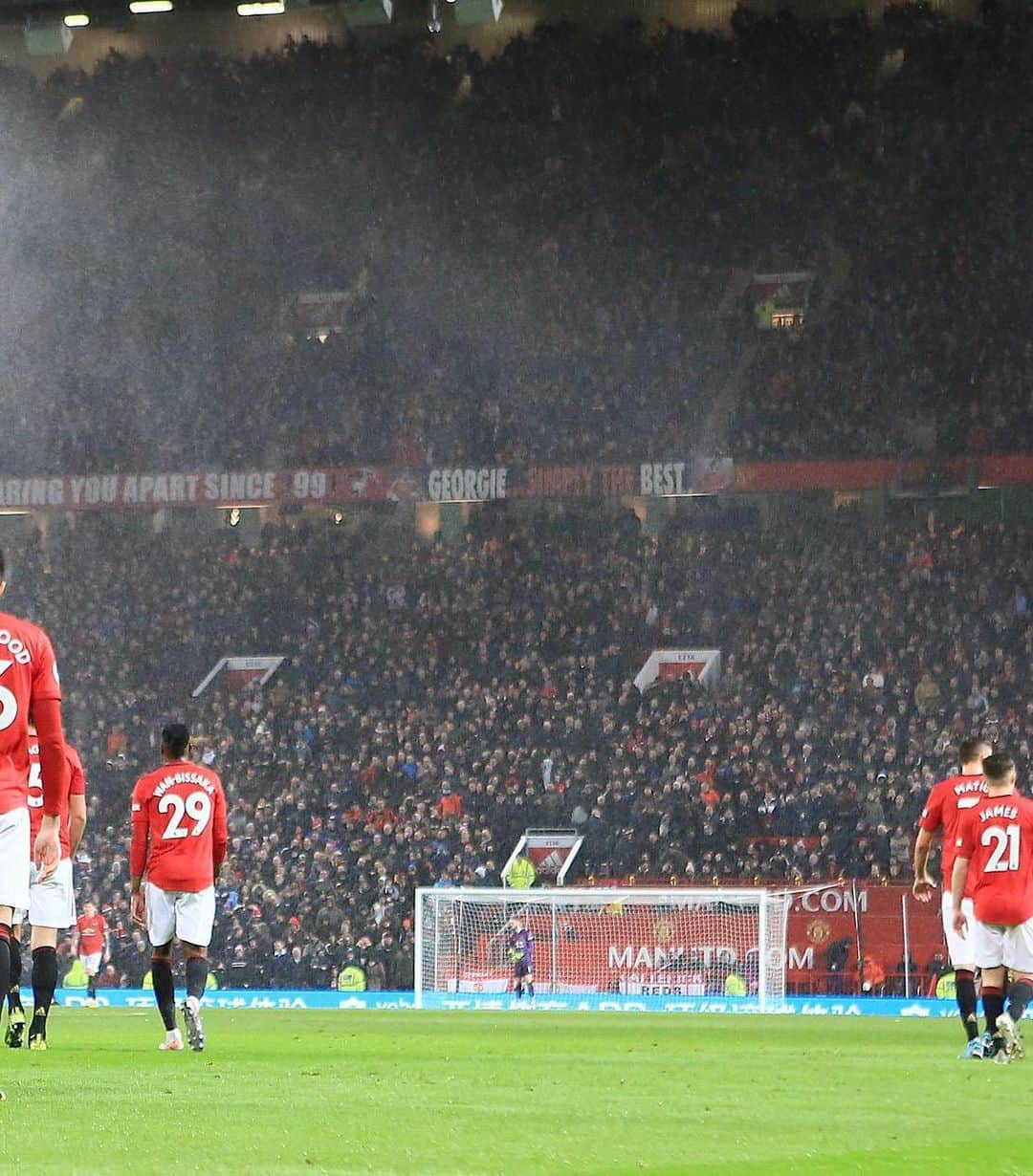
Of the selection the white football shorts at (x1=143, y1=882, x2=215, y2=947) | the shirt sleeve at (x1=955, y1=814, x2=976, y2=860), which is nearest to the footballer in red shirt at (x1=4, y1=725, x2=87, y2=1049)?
the white football shorts at (x1=143, y1=882, x2=215, y2=947)

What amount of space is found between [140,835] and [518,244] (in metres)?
28.8

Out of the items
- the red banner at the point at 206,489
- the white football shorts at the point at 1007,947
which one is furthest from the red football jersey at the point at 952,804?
the red banner at the point at 206,489

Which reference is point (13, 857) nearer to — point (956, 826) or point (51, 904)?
point (51, 904)

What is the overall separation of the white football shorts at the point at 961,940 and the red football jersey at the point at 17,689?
593 centimetres

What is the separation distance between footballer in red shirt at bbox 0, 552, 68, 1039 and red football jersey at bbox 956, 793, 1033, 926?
225 inches

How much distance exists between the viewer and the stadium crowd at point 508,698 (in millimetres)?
27500

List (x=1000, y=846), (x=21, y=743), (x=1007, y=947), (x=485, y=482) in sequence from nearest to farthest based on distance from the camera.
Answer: (x=21, y=743) < (x=1007, y=947) < (x=1000, y=846) < (x=485, y=482)

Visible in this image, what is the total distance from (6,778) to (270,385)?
3256 cm

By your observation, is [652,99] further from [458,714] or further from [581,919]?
[581,919]

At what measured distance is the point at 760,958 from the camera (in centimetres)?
2255

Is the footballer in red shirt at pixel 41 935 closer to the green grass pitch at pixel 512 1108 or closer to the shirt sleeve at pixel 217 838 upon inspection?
the green grass pitch at pixel 512 1108

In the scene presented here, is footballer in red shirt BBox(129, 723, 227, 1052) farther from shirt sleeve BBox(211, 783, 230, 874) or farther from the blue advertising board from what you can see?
the blue advertising board

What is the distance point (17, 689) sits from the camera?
7230 millimetres

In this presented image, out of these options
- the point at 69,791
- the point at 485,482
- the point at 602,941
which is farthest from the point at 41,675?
the point at 485,482
